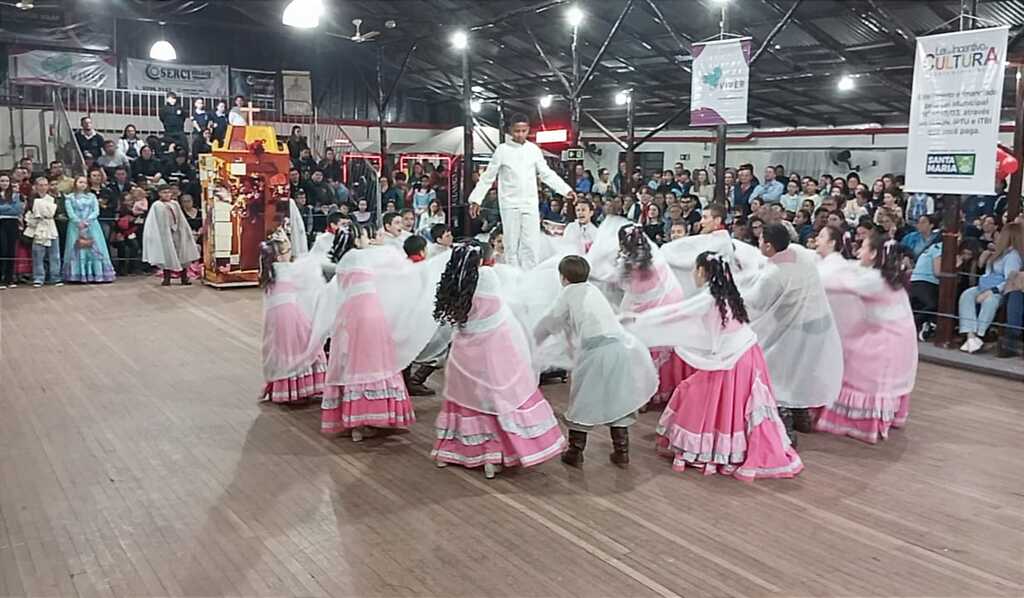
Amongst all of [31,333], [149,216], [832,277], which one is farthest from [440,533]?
[149,216]

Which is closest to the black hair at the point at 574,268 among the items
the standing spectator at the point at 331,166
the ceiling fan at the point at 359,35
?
the standing spectator at the point at 331,166

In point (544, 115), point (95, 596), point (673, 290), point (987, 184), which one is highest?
point (544, 115)

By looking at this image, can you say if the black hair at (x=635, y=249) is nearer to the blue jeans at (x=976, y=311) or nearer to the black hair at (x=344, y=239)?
the black hair at (x=344, y=239)

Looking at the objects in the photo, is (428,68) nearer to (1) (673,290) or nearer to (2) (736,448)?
(1) (673,290)

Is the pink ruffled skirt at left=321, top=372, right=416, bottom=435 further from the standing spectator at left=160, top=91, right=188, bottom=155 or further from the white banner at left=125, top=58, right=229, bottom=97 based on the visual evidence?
the white banner at left=125, top=58, right=229, bottom=97

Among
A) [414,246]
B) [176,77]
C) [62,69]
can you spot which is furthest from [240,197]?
[176,77]

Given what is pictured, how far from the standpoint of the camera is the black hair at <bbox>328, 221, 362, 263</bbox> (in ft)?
17.8

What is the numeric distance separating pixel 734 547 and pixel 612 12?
1185cm

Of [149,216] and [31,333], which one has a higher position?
[149,216]

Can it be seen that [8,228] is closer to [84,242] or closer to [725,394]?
[84,242]

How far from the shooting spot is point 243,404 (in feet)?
19.2

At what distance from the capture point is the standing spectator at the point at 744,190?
11062 mm

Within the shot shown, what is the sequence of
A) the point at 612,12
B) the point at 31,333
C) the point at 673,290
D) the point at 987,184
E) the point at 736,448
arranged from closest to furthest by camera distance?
the point at 736,448 < the point at 673,290 < the point at 987,184 < the point at 31,333 < the point at 612,12

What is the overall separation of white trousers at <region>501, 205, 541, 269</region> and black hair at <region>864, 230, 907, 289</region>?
2688 mm
